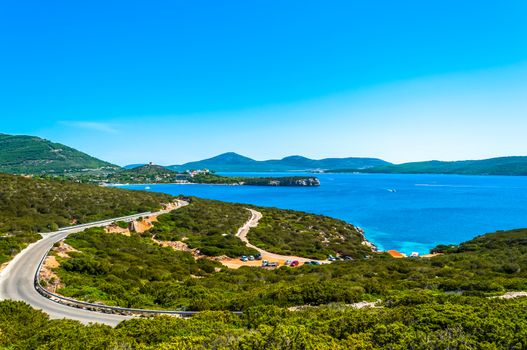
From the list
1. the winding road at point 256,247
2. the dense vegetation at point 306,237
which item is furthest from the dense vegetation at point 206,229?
the dense vegetation at point 306,237

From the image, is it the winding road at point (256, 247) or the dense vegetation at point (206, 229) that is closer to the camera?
the winding road at point (256, 247)

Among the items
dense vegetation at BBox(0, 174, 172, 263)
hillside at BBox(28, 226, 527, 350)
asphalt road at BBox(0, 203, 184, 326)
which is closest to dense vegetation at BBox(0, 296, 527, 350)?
hillside at BBox(28, 226, 527, 350)

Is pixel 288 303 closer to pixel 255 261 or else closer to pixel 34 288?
pixel 34 288

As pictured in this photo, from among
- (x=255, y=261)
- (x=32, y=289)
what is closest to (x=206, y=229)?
(x=255, y=261)

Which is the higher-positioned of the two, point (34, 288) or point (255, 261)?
point (34, 288)

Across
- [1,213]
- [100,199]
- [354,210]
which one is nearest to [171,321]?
[1,213]

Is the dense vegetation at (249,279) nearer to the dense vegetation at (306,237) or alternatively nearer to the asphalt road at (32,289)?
the asphalt road at (32,289)

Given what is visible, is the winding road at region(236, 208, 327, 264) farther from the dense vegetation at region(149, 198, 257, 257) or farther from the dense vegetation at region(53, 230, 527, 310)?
the dense vegetation at region(53, 230, 527, 310)
